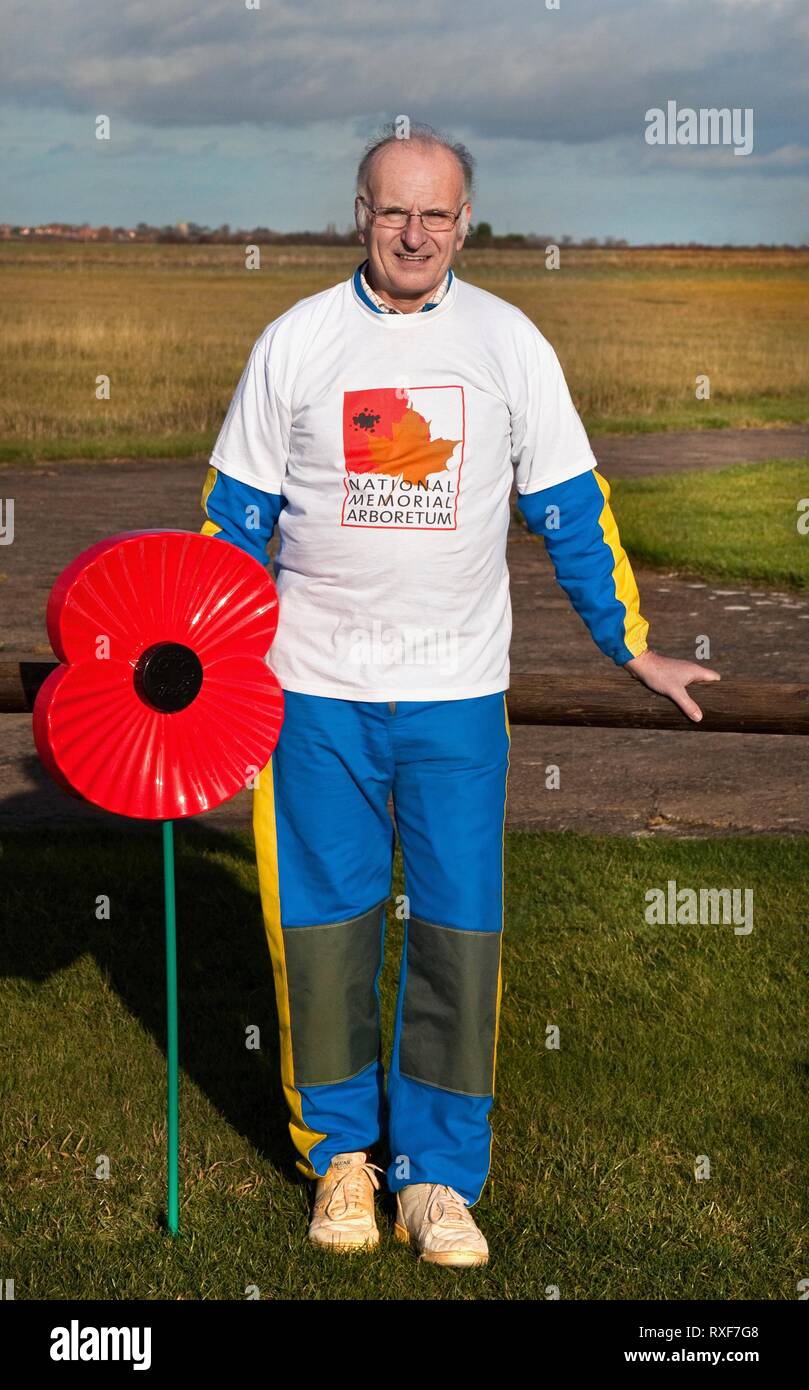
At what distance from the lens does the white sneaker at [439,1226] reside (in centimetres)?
312

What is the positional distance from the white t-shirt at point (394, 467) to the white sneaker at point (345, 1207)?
93 cm

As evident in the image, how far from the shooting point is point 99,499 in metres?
15.7

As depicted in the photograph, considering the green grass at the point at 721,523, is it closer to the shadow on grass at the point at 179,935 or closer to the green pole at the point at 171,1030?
the shadow on grass at the point at 179,935

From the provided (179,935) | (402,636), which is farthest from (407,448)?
(179,935)

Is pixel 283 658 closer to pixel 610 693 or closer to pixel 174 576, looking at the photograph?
pixel 174 576

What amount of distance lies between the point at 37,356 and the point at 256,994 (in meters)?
32.7

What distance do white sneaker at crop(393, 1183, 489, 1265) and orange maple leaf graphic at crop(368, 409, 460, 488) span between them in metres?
1.36

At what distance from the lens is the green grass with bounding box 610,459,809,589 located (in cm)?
1171

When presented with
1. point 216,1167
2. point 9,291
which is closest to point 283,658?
point 216,1167

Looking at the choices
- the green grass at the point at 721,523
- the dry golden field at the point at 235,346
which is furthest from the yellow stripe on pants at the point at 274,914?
the dry golden field at the point at 235,346

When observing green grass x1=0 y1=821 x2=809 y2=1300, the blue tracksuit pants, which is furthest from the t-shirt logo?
green grass x1=0 y1=821 x2=809 y2=1300

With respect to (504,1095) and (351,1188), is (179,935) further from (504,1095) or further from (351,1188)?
(351,1188)

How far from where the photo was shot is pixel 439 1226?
3.14m

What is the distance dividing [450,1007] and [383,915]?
0.74ft
